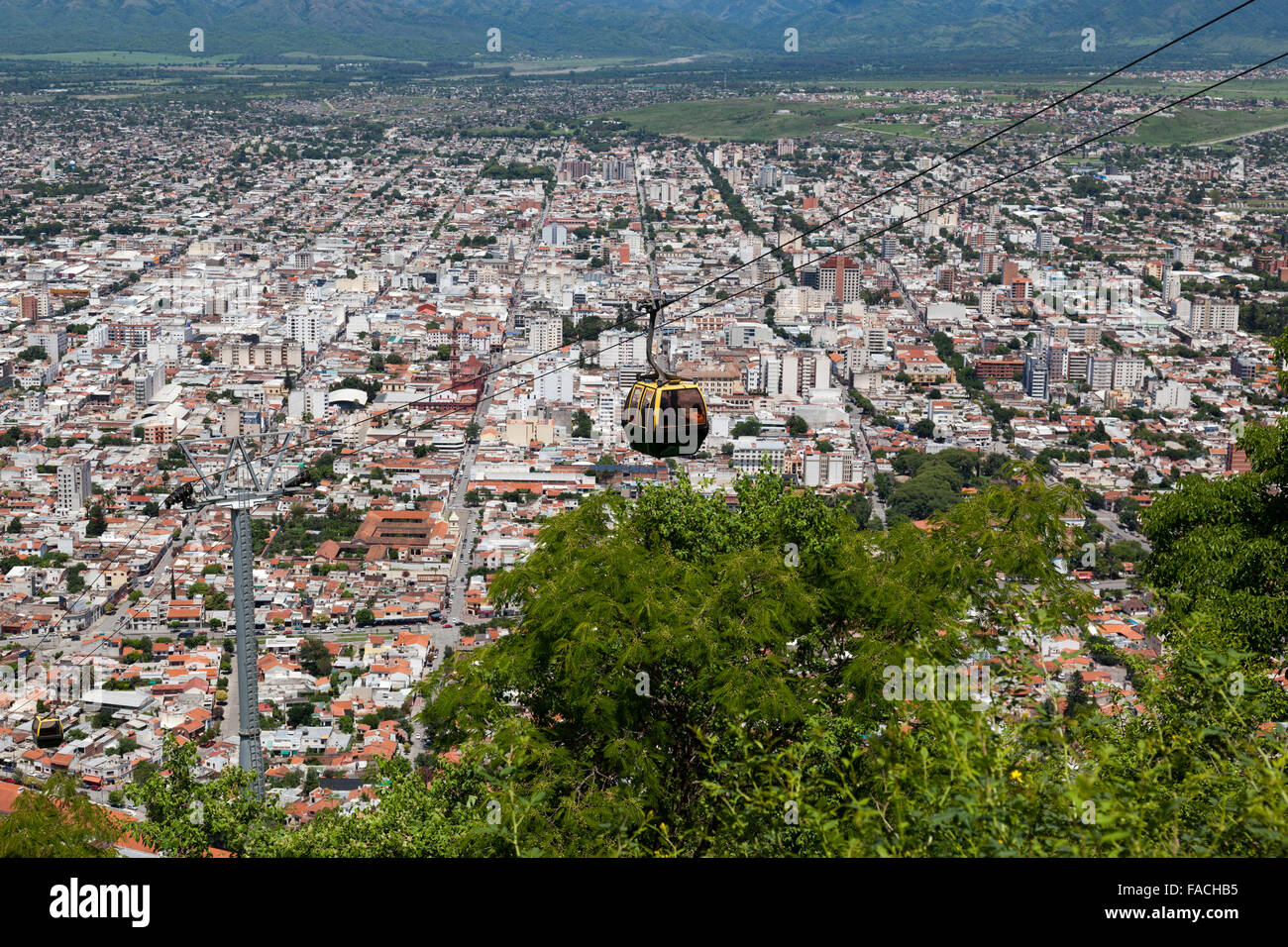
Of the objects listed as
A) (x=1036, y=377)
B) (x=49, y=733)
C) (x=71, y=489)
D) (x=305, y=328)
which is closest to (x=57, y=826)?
(x=49, y=733)

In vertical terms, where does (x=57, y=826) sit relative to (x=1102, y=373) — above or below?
above

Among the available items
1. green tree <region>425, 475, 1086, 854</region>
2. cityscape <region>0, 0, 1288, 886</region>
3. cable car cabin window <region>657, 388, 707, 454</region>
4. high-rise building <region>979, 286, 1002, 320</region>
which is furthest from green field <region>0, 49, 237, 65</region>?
green tree <region>425, 475, 1086, 854</region>

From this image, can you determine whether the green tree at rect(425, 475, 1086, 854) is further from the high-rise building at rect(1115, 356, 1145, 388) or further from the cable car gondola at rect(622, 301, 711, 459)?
the high-rise building at rect(1115, 356, 1145, 388)

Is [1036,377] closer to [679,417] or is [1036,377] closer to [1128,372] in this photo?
[1128,372]

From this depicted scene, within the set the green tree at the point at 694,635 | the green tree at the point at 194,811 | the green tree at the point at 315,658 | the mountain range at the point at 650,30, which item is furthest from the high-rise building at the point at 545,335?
the mountain range at the point at 650,30

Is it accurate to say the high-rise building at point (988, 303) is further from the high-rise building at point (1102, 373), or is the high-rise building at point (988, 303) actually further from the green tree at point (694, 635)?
the green tree at point (694, 635)
